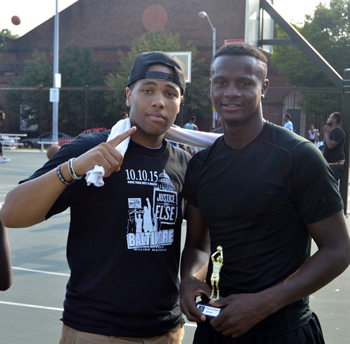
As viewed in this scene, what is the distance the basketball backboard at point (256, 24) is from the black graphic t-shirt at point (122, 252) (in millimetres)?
6788

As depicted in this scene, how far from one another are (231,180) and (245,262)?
36 centimetres

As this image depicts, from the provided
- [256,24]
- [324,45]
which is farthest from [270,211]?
[324,45]

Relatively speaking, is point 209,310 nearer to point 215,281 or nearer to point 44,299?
point 215,281

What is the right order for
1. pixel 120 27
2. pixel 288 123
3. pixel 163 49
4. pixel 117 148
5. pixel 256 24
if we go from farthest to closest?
1. pixel 120 27
2. pixel 163 49
3. pixel 288 123
4. pixel 256 24
5. pixel 117 148

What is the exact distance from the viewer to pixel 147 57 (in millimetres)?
2662

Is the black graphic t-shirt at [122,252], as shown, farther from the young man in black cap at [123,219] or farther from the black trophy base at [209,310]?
the black trophy base at [209,310]

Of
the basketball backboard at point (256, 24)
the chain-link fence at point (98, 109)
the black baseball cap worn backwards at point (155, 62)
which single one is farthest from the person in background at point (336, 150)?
the chain-link fence at point (98, 109)

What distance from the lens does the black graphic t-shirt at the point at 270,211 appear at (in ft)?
7.02

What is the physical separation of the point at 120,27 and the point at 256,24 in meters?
36.3

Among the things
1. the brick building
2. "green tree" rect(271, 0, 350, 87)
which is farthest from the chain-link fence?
the brick building

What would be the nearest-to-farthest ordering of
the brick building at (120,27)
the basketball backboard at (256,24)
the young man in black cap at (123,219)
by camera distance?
the young man in black cap at (123,219)
the basketball backboard at (256,24)
the brick building at (120,27)

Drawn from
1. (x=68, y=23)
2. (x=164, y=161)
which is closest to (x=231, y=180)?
(x=164, y=161)

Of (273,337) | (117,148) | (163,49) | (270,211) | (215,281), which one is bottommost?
(273,337)

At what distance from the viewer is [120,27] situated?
1729 inches
